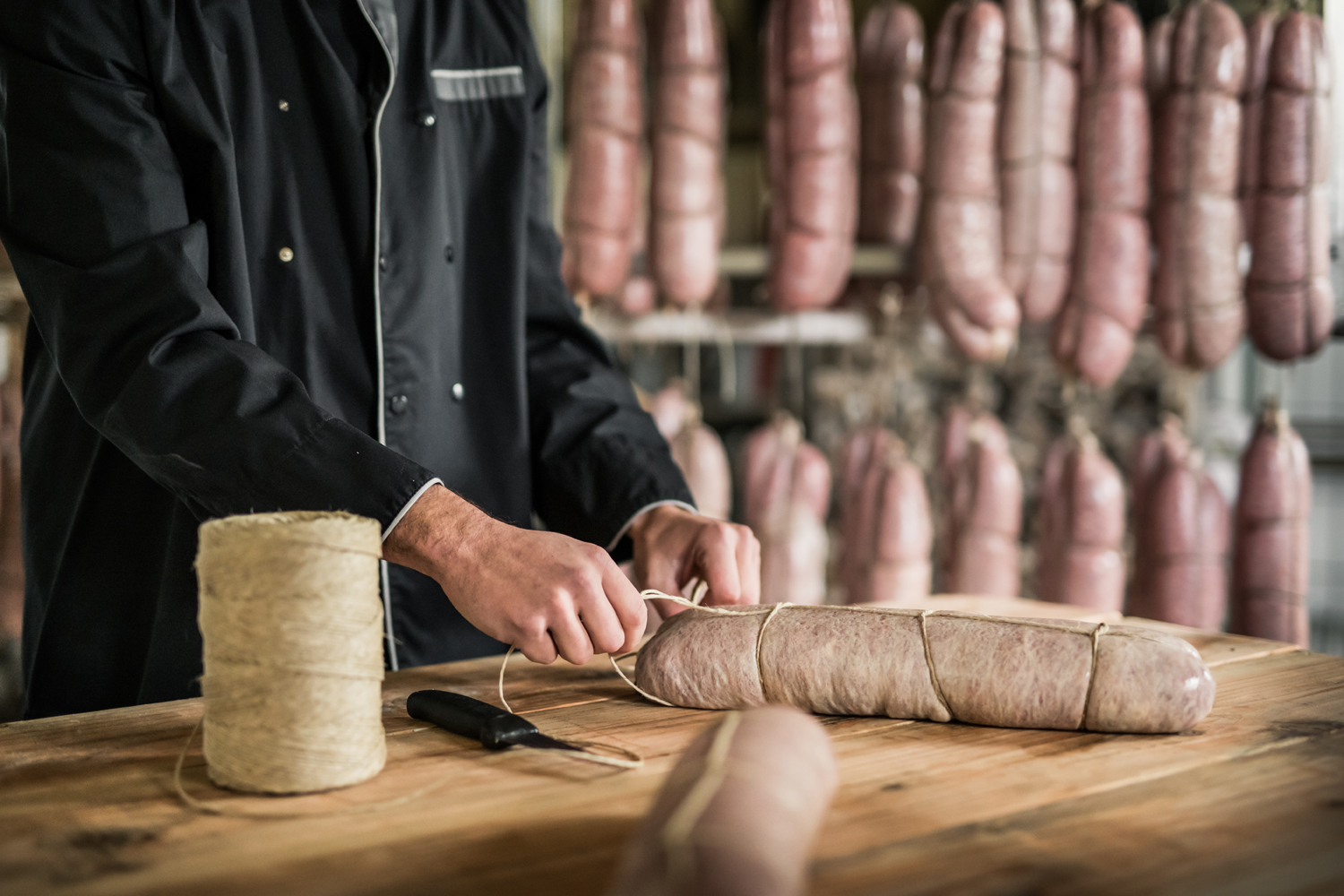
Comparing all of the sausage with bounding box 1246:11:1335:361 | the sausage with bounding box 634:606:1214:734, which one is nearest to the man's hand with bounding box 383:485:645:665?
the sausage with bounding box 634:606:1214:734

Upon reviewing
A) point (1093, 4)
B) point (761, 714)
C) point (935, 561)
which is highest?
point (1093, 4)

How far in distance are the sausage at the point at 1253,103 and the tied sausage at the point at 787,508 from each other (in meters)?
1.24

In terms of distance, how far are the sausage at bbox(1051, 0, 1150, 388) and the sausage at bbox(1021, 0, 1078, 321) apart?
0.12 feet

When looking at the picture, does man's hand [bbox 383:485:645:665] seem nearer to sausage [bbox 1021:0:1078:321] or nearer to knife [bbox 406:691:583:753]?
knife [bbox 406:691:583:753]

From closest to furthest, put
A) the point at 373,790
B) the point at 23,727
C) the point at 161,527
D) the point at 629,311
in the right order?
the point at 373,790 < the point at 23,727 < the point at 161,527 < the point at 629,311

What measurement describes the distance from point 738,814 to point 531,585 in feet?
1.61

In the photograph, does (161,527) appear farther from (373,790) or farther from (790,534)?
(790,534)

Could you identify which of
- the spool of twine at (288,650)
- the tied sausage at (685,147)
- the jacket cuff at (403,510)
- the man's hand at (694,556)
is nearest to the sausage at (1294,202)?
the tied sausage at (685,147)

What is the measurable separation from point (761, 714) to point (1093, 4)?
2501 mm

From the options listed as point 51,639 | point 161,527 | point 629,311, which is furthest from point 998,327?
point 51,639

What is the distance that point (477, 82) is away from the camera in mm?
1800

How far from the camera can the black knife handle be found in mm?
1127

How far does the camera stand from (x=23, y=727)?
1200mm

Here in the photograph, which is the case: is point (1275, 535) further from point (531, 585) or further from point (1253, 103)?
point (531, 585)
